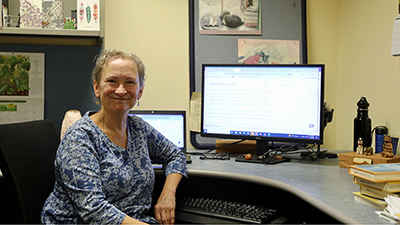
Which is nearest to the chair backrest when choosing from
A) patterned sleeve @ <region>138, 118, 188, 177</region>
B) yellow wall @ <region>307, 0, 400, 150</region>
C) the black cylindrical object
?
patterned sleeve @ <region>138, 118, 188, 177</region>

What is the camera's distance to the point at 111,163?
1.25m

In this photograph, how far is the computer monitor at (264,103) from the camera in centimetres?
166

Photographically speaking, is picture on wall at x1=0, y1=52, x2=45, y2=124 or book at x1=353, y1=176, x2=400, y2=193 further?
picture on wall at x1=0, y1=52, x2=45, y2=124

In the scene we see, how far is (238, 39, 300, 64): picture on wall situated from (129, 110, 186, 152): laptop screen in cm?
58

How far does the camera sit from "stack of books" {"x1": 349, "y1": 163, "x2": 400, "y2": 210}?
103cm

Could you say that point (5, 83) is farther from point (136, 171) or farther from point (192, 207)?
point (192, 207)

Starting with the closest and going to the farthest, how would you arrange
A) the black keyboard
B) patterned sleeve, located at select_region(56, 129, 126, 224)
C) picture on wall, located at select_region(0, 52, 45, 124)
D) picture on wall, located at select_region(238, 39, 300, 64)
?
patterned sleeve, located at select_region(56, 129, 126, 224) → the black keyboard → picture on wall, located at select_region(0, 52, 45, 124) → picture on wall, located at select_region(238, 39, 300, 64)

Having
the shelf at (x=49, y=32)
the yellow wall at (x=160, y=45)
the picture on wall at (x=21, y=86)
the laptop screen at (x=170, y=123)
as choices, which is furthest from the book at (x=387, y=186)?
the picture on wall at (x=21, y=86)

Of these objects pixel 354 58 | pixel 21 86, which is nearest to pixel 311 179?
pixel 354 58

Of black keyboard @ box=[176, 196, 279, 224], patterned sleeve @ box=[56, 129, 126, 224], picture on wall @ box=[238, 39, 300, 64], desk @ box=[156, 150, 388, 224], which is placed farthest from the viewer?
picture on wall @ box=[238, 39, 300, 64]

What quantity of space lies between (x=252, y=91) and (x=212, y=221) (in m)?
0.69

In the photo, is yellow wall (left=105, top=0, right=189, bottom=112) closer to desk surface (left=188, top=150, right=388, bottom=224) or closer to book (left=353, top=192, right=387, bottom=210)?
desk surface (left=188, top=150, right=388, bottom=224)

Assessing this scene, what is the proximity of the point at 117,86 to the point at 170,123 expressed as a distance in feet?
1.85

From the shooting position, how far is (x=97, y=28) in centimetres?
191
